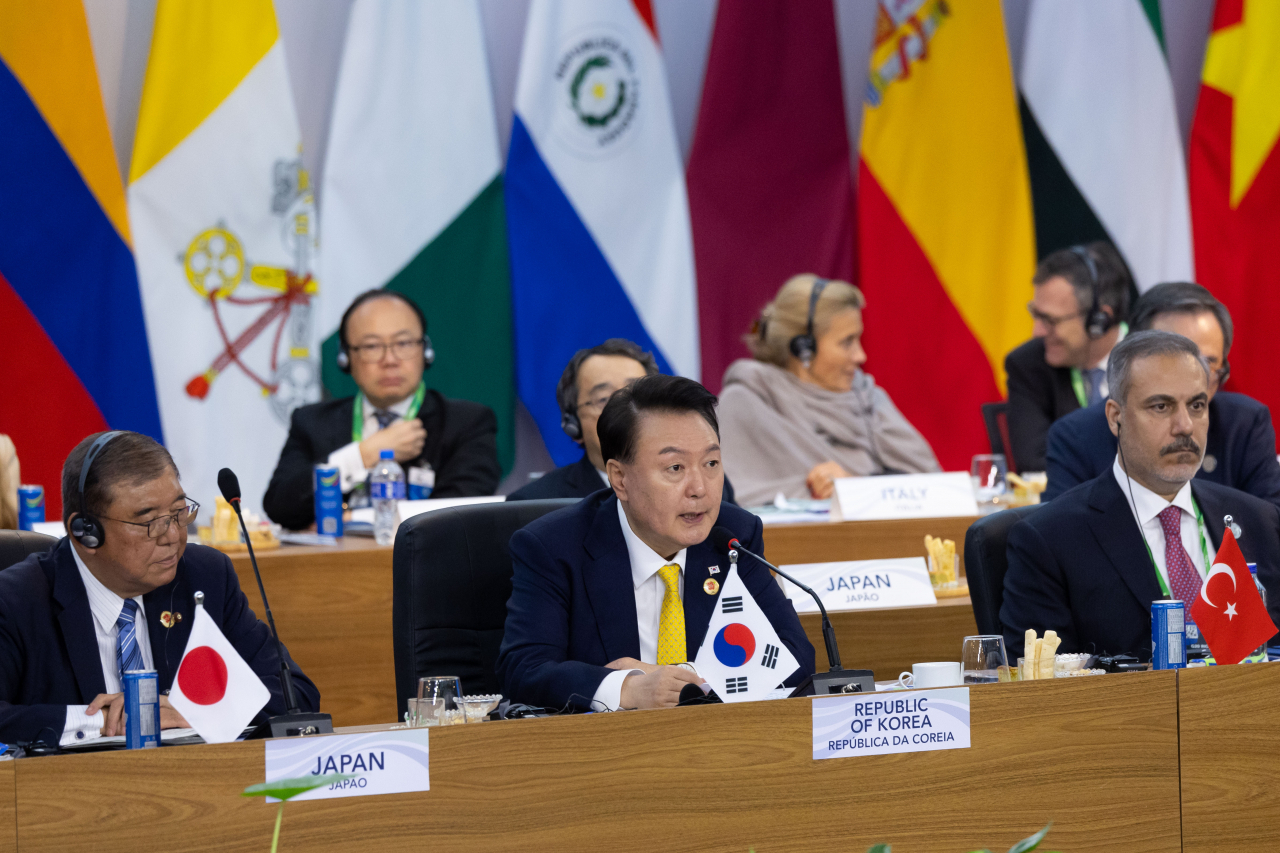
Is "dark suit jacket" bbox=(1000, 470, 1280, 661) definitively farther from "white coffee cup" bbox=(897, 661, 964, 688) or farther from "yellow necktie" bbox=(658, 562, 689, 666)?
"yellow necktie" bbox=(658, 562, 689, 666)

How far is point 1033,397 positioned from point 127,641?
3177mm

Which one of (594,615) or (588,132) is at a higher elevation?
(588,132)

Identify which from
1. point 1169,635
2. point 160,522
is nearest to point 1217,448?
point 1169,635

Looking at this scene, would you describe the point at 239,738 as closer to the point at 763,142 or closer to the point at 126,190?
the point at 126,190

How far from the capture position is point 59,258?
14.9 ft

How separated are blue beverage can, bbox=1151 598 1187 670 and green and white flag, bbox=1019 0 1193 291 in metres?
3.64

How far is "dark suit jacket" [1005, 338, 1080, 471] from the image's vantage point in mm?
4598

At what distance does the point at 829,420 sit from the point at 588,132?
1.37 m

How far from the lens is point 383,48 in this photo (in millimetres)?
4816

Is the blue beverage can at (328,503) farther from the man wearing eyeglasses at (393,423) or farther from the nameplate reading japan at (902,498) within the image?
the nameplate reading japan at (902,498)

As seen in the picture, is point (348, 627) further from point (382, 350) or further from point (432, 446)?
point (382, 350)

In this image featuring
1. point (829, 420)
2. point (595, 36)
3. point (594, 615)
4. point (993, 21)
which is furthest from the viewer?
point (993, 21)

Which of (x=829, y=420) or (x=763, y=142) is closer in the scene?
(x=829, y=420)

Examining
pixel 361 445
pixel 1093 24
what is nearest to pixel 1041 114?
pixel 1093 24
